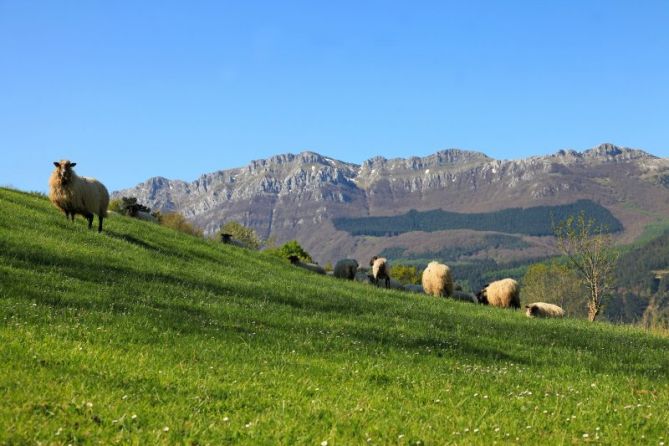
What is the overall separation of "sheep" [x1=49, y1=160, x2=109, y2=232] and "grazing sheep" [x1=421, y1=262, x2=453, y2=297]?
A: 23.1 metres

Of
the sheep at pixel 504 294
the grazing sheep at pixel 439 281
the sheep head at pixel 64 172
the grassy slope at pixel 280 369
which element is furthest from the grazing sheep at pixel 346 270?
the grassy slope at pixel 280 369

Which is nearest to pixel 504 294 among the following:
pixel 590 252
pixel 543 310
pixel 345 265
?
pixel 543 310

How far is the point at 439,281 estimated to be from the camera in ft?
152

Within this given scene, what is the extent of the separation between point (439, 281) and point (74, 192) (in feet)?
84.0

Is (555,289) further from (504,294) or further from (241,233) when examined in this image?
(504,294)

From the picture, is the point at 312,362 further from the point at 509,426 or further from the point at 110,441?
the point at 110,441

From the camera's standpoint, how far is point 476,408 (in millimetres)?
10805

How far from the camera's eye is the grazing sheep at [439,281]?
152ft

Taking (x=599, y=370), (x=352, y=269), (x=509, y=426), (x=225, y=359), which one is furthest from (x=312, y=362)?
(x=352, y=269)

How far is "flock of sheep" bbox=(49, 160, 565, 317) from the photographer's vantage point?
3509cm

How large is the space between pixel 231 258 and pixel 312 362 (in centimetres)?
2866

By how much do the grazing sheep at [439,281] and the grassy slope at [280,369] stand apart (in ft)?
62.0

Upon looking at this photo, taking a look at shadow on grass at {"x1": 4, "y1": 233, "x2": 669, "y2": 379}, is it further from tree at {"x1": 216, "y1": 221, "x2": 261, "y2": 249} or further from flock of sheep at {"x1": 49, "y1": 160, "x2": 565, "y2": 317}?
tree at {"x1": 216, "y1": 221, "x2": 261, "y2": 249}

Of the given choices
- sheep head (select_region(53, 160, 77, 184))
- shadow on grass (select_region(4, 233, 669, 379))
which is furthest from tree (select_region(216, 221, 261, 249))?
shadow on grass (select_region(4, 233, 669, 379))
